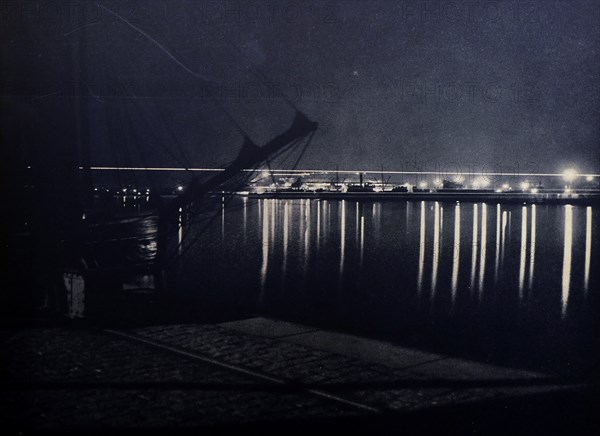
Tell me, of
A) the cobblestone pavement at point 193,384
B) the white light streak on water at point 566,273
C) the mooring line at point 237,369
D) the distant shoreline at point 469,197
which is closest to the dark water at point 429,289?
the white light streak on water at point 566,273

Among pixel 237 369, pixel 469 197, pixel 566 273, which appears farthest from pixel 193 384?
pixel 469 197

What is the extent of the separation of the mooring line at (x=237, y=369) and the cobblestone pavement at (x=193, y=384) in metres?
0.01

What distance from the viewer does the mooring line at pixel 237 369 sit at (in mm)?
6012

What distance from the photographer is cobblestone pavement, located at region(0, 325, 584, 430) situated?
5.70 m

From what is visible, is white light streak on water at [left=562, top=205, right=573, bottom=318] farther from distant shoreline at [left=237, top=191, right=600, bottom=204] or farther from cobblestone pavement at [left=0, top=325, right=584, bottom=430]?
distant shoreline at [left=237, top=191, right=600, bottom=204]

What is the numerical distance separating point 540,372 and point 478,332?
7.43 ft

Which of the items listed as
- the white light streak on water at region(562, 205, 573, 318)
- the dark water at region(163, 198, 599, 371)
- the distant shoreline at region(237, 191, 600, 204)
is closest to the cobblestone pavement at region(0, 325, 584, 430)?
the dark water at region(163, 198, 599, 371)

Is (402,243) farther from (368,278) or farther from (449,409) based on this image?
(449,409)

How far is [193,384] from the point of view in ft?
21.6

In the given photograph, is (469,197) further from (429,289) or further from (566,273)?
(429,289)

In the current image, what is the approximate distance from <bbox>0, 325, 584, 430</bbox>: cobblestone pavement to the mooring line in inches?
0.5

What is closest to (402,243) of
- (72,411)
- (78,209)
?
(78,209)

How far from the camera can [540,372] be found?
720cm

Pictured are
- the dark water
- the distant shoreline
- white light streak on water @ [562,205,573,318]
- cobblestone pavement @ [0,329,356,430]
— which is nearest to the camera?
cobblestone pavement @ [0,329,356,430]
